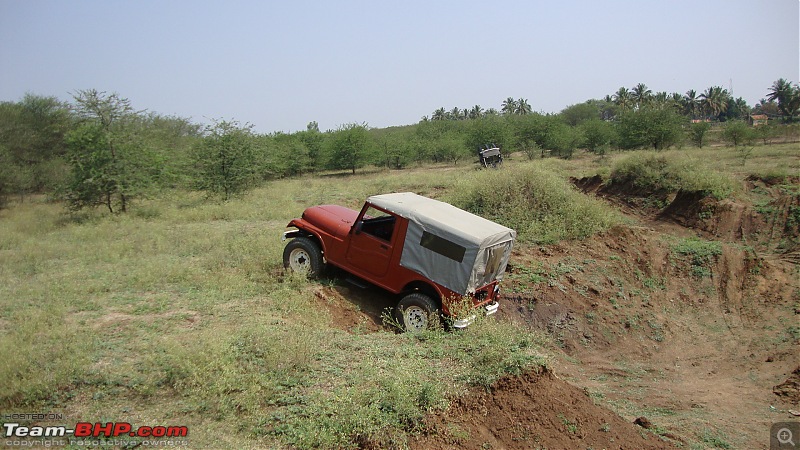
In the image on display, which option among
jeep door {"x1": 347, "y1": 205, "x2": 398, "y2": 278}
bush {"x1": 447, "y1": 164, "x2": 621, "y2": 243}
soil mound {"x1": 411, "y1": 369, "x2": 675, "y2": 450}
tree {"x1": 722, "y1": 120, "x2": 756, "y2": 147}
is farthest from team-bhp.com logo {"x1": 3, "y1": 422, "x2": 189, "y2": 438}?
tree {"x1": 722, "y1": 120, "x2": 756, "y2": 147}

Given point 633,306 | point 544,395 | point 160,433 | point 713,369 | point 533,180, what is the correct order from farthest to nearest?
point 533,180, point 633,306, point 713,369, point 544,395, point 160,433

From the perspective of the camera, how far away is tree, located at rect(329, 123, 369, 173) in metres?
32.7

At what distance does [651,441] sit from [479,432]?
1738 mm

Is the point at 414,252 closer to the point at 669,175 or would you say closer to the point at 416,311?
the point at 416,311

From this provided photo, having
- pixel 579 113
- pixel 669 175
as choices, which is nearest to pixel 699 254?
pixel 669 175

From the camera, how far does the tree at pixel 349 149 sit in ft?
107

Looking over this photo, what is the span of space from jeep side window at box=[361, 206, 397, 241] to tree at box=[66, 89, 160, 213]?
35.7 feet

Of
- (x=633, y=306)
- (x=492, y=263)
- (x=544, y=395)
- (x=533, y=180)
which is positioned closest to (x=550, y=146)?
(x=533, y=180)

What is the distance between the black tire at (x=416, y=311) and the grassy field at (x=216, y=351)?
2.03 feet

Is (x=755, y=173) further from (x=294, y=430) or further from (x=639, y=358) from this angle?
(x=294, y=430)

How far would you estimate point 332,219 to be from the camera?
8.44 m

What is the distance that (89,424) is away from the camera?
4.32 metres

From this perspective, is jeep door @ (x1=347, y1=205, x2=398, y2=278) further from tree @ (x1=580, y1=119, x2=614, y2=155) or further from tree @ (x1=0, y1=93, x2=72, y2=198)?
tree @ (x1=580, y1=119, x2=614, y2=155)

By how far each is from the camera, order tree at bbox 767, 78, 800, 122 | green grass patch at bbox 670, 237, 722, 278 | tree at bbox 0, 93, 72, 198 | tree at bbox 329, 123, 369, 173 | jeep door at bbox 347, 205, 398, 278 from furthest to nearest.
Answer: tree at bbox 767, 78, 800, 122 → tree at bbox 329, 123, 369, 173 → tree at bbox 0, 93, 72, 198 → green grass patch at bbox 670, 237, 722, 278 → jeep door at bbox 347, 205, 398, 278
